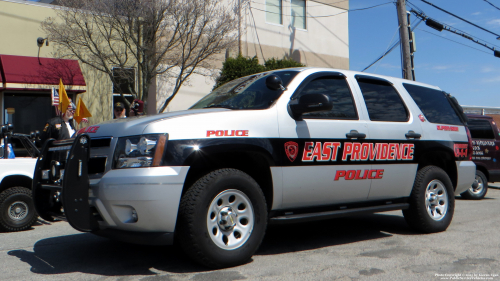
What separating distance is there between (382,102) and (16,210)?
4.87 metres

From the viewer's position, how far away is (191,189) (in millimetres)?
3787

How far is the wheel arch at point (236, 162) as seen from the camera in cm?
388

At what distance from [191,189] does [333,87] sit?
6.69 ft

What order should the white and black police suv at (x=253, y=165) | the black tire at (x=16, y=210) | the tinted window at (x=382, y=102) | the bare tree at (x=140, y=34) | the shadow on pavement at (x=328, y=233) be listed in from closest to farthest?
the white and black police suv at (x=253, y=165), the shadow on pavement at (x=328, y=233), the tinted window at (x=382, y=102), the black tire at (x=16, y=210), the bare tree at (x=140, y=34)

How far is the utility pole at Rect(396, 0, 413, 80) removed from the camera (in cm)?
1509

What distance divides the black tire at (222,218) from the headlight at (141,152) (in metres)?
0.41

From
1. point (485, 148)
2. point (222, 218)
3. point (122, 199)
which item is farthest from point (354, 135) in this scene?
point (485, 148)

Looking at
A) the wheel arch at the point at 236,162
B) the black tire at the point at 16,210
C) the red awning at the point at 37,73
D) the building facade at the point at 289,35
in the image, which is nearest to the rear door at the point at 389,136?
the wheel arch at the point at 236,162

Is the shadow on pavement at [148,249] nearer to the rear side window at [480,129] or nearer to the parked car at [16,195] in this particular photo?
the parked car at [16,195]

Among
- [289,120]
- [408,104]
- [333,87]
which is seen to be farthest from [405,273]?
[408,104]

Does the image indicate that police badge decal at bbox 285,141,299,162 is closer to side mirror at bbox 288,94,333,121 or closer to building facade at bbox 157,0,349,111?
side mirror at bbox 288,94,333,121

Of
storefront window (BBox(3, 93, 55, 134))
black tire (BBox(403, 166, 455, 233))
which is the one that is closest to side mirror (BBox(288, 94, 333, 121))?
black tire (BBox(403, 166, 455, 233))

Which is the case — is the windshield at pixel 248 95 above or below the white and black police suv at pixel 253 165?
above

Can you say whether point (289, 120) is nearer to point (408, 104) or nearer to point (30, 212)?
point (408, 104)
